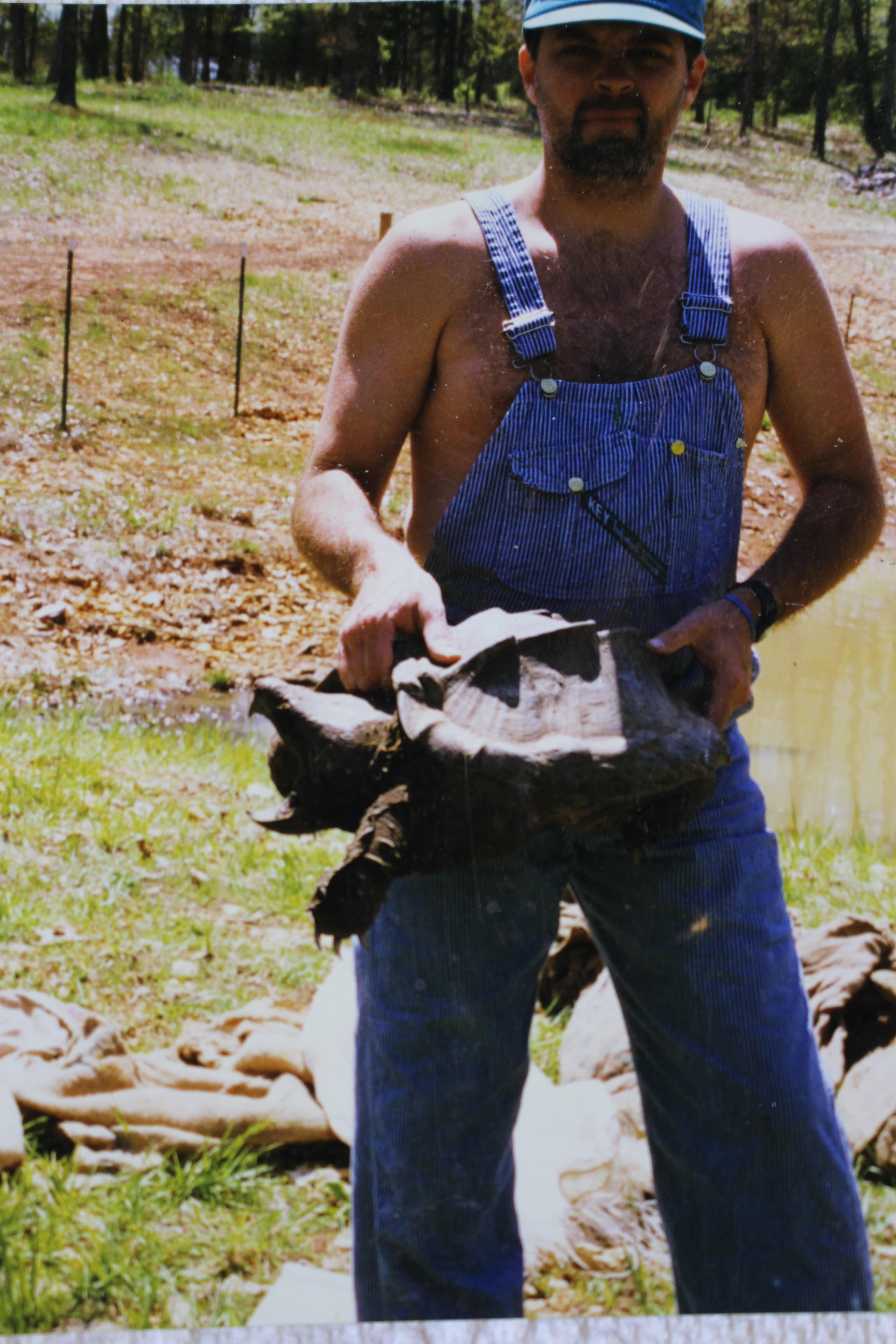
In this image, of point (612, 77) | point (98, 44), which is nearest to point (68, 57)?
point (98, 44)

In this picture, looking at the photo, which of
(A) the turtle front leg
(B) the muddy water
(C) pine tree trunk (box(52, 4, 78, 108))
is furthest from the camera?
(B) the muddy water

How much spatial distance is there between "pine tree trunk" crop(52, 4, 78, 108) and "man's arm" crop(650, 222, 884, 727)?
36.6 inches

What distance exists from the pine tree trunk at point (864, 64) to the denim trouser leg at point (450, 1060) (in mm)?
1024

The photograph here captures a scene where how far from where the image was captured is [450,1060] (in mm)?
1139

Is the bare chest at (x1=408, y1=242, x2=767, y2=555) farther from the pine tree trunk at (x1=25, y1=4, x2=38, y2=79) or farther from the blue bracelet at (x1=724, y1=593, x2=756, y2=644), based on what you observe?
the pine tree trunk at (x1=25, y1=4, x2=38, y2=79)

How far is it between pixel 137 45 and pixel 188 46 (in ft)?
0.22

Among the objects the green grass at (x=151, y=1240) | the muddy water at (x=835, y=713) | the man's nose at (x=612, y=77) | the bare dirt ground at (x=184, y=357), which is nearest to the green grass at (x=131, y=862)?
the bare dirt ground at (x=184, y=357)

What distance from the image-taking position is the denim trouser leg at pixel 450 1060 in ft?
3.71

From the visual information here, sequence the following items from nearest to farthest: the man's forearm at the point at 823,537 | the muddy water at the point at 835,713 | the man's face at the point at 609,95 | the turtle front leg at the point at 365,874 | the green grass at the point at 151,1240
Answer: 1. the turtle front leg at the point at 365,874
2. the man's face at the point at 609,95
3. the man's forearm at the point at 823,537
4. the green grass at the point at 151,1240
5. the muddy water at the point at 835,713

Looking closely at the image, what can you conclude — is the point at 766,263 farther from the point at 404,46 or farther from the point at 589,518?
the point at 404,46

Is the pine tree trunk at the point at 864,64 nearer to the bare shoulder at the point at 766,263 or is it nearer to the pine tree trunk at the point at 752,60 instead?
the pine tree trunk at the point at 752,60

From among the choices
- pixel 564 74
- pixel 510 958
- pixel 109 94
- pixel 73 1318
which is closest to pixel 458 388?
pixel 564 74

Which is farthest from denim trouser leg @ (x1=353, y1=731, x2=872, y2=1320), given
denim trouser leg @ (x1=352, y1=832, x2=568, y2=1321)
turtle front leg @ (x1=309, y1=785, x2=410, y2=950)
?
turtle front leg @ (x1=309, y1=785, x2=410, y2=950)

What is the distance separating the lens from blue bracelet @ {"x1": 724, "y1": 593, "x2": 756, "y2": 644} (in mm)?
1164
